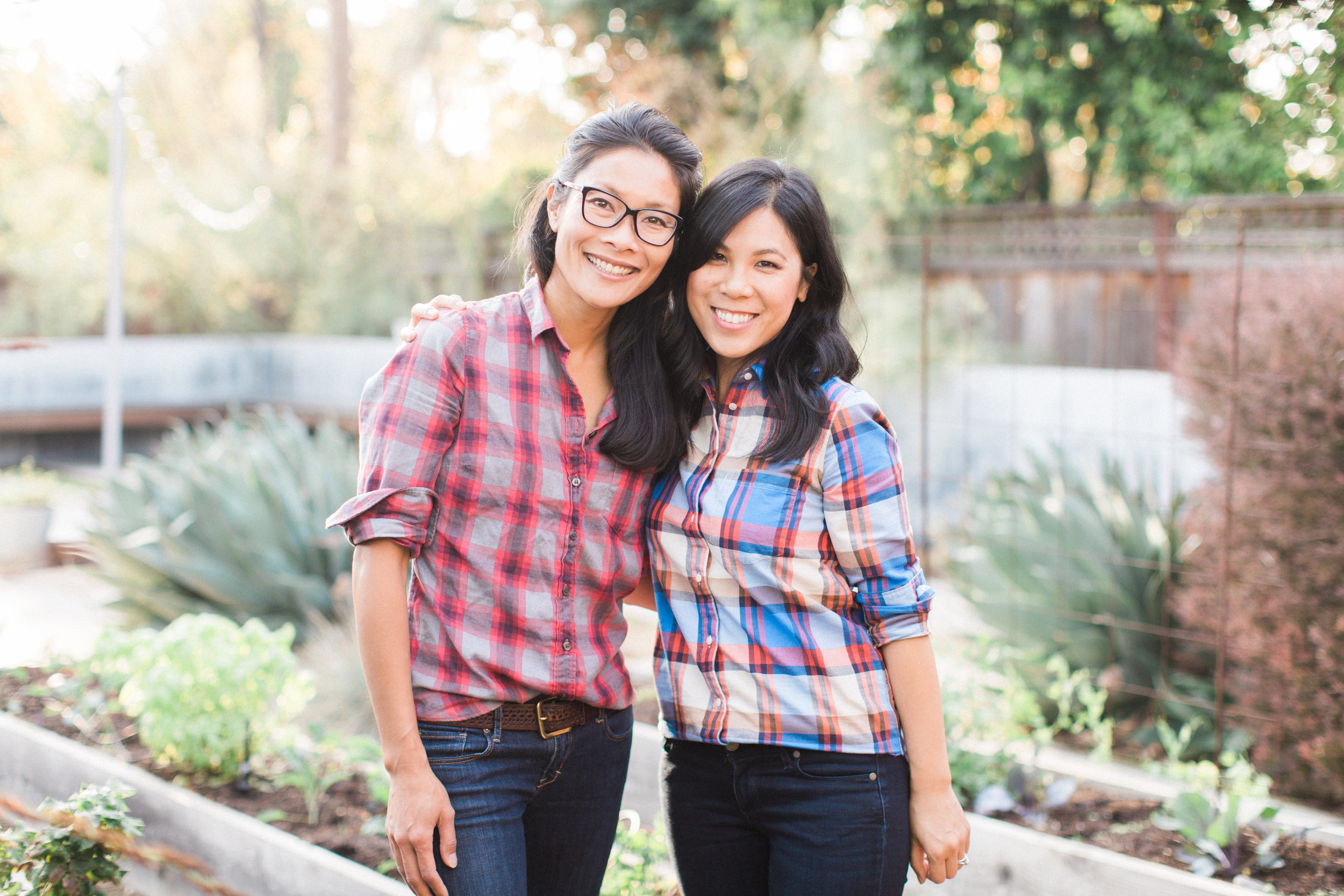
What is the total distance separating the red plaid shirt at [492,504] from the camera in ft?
5.38

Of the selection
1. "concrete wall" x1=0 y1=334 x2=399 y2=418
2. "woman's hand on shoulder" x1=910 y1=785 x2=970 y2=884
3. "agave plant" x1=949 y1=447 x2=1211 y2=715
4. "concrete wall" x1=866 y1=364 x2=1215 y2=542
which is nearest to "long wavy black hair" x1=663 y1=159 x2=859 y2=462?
"woman's hand on shoulder" x1=910 y1=785 x2=970 y2=884

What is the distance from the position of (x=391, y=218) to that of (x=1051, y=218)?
29.1ft

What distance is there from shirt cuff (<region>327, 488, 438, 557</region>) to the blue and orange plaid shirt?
0.44 metres

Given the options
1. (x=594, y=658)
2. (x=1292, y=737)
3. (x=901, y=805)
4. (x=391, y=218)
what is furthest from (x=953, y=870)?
(x=391, y=218)

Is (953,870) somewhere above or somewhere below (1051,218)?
below

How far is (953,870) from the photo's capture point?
170 centimetres

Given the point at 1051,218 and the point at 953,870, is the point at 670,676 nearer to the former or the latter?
the point at 953,870

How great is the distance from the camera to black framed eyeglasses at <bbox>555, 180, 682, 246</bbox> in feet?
5.80

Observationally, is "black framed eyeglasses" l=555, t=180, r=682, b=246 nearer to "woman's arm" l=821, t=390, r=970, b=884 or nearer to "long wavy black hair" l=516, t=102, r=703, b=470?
"long wavy black hair" l=516, t=102, r=703, b=470

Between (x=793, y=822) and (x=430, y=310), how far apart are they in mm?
1057

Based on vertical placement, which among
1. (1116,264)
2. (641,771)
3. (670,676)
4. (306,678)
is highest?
(1116,264)

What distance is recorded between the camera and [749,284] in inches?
70.1

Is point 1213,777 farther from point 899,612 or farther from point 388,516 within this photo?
point 388,516

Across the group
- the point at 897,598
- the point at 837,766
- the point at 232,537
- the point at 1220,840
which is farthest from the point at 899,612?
the point at 232,537
